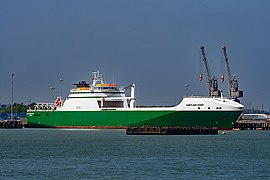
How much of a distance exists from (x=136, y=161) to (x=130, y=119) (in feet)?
182

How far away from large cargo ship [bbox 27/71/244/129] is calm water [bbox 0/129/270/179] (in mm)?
31230

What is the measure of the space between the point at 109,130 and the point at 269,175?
225 feet

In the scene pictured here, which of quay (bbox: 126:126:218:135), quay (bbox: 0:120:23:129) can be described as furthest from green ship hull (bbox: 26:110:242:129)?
quay (bbox: 0:120:23:129)

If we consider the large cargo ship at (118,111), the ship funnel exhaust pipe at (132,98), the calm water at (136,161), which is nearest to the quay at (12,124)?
the large cargo ship at (118,111)

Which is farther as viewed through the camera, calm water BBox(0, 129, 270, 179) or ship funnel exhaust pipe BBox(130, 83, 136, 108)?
ship funnel exhaust pipe BBox(130, 83, 136, 108)

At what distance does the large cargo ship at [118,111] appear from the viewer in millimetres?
103250

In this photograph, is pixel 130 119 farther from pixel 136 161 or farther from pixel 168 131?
pixel 136 161

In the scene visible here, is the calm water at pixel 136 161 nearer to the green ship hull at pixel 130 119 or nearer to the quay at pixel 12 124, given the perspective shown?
the green ship hull at pixel 130 119

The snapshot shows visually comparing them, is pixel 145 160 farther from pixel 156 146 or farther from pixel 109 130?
pixel 109 130

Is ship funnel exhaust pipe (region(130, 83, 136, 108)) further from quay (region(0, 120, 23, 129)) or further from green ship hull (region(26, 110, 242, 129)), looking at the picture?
quay (region(0, 120, 23, 129))

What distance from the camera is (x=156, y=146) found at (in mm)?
68125

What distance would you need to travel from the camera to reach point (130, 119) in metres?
108

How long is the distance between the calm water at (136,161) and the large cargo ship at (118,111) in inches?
1230

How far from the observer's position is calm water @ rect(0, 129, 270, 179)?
1775 inches
